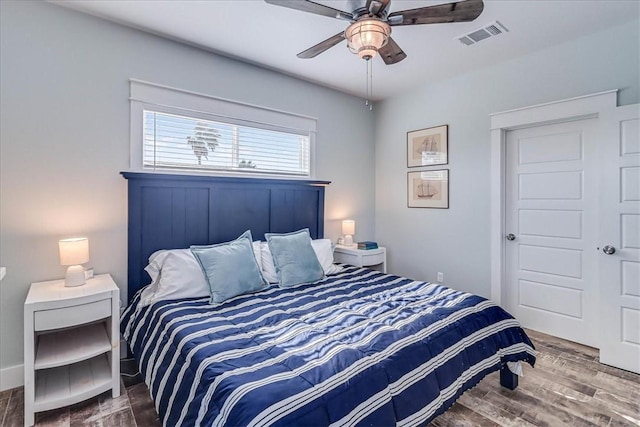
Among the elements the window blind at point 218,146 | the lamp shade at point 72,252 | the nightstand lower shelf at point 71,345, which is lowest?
the nightstand lower shelf at point 71,345

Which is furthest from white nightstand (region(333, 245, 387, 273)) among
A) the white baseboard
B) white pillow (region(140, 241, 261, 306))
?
the white baseboard

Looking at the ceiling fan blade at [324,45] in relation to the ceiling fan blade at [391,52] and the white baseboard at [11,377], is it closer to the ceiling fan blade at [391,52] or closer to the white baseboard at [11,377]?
the ceiling fan blade at [391,52]

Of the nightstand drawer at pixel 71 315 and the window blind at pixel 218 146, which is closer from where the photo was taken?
the nightstand drawer at pixel 71 315

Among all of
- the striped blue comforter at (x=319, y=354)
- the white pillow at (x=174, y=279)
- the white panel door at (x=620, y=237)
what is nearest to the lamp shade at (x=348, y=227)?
the striped blue comforter at (x=319, y=354)

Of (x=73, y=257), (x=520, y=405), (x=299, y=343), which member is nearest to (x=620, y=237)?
(x=520, y=405)

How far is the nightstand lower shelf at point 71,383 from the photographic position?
1.93 metres

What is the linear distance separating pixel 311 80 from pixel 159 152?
1948mm

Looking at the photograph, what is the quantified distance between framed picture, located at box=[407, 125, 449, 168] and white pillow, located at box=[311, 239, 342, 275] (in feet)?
5.69

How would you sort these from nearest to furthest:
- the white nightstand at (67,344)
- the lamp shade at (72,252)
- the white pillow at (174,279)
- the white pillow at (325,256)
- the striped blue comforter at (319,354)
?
1. the striped blue comforter at (319,354)
2. the white nightstand at (67,344)
3. the lamp shade at (72,252)
4. the white pillow at (174,279)
5. the white pillow at (325,256)

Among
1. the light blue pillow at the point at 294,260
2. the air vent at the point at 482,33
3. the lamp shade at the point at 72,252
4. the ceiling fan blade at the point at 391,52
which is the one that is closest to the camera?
the ceiling fan blade at the point at 391,52

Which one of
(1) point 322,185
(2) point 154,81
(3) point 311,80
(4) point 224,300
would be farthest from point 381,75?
(4) point 224,300

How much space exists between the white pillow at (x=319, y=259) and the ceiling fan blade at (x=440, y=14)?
6.59 feet

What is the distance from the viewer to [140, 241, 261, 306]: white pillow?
2.29 m

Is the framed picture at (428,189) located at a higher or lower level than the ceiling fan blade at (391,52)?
lower
